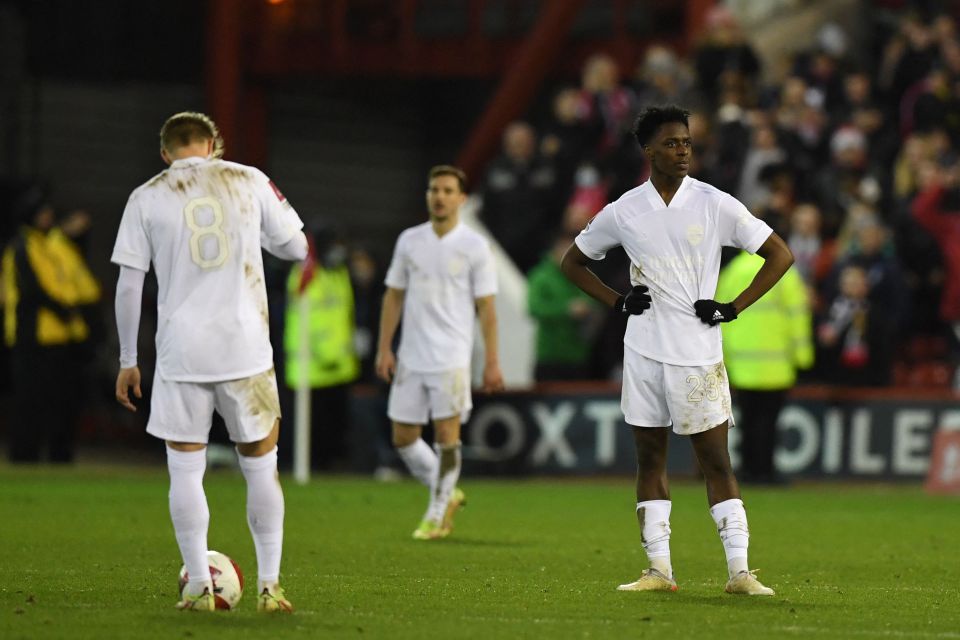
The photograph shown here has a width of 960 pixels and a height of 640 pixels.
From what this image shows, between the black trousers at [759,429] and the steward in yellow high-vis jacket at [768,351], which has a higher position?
the steward in yellow high-vis jacket at [768,351]

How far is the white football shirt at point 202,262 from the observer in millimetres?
8227

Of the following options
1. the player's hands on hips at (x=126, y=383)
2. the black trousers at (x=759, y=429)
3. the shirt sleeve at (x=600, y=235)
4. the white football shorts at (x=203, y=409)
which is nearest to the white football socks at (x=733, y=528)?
the shirt sleeve at (x=600, y=235)

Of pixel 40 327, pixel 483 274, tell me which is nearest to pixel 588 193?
pixel 40 327

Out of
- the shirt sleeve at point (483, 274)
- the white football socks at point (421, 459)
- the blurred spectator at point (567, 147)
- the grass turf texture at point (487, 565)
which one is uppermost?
the blurred spectator at point (567, 147)

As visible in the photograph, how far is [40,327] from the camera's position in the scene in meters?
18.8

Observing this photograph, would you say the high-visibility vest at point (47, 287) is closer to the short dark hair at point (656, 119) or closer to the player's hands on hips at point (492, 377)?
the player's hands on hips at point (492, 377)

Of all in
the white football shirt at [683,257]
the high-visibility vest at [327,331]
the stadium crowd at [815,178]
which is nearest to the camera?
the white football shirt at [683,257]

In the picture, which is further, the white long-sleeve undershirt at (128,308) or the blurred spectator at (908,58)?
the blurred spectator at (908,58)

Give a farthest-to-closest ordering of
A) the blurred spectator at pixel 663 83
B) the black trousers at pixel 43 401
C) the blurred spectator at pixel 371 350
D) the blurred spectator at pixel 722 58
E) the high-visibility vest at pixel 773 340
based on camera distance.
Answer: the blurred spectator at pixel 722 58
the blurred spectator at pixel 663 83
the blurred spectator at pixel 371 350
the black trousers at pixel 43 401
the high-visibility vest at pixel 773 340

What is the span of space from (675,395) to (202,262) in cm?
225

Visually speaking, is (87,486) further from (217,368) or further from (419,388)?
(217,368)

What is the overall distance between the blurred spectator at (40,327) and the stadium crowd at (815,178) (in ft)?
14.5

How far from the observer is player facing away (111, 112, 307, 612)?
27.0 feet

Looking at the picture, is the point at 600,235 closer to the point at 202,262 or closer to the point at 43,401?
the point at 202,262
